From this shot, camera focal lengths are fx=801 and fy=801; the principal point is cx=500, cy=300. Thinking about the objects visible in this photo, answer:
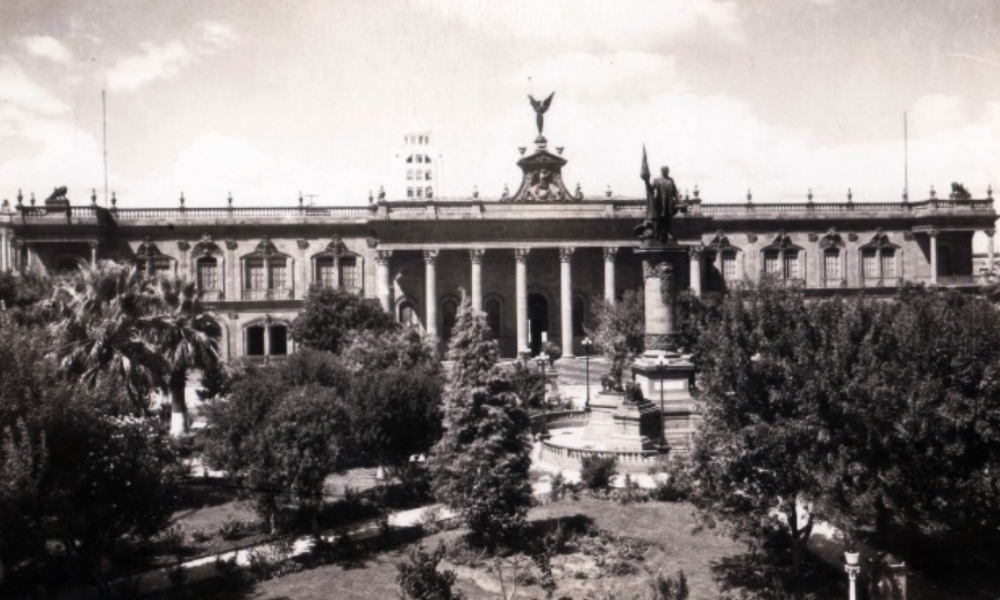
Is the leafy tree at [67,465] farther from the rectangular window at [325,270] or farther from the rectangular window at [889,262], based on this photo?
the rectangular window at [889,262]

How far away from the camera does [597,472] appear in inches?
842

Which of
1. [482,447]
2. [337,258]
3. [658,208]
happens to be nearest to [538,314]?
[337,258]

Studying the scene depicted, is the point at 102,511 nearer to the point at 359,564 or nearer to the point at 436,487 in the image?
the point at 359,564

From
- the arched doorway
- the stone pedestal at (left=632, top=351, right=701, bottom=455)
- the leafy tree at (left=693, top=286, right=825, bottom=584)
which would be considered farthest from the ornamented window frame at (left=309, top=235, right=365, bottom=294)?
the leafy tree at (left=693, top=286, right=825, bottom=584)

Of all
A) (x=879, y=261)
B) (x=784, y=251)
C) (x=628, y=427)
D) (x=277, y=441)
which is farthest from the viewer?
(x=879, y=261)

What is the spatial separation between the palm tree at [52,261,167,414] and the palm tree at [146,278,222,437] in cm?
70

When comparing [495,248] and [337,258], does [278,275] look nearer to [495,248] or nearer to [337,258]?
[337,258]

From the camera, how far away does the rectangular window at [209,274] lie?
51.8 m

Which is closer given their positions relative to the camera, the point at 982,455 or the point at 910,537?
the point at 982,455

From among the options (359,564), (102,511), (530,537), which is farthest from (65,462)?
(530,537)

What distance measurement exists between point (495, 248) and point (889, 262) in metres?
27.8

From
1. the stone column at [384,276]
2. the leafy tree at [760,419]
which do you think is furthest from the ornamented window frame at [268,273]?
the leafy tree at [760,419]

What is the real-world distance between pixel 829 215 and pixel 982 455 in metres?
44.4

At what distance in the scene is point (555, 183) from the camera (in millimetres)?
51562
